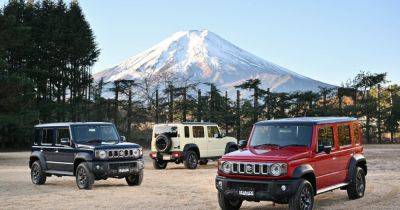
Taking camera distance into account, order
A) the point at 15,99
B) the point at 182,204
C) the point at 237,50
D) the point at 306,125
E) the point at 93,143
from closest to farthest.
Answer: the point at 306,125 < the point at 182,204 < the point at 93,143 < the point at 15,99 < the point at 237,50

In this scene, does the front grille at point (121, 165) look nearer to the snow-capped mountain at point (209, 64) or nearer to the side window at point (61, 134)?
the side window at point (61, 134)

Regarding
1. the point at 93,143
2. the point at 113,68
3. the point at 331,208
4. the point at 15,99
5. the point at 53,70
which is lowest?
the point at 331,208

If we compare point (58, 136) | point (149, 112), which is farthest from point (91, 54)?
point (58, 136)

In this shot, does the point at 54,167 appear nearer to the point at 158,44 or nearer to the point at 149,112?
the point at 149,112

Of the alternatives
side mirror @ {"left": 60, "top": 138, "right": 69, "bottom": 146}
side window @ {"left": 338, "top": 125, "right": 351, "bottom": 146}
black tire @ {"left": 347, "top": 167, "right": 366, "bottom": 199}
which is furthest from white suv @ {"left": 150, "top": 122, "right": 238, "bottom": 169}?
side window @ {"left": 338, "top": 125, "right": 351, "bottom": 146}

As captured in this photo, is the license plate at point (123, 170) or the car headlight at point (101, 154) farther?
the license plate at point (123, 170)

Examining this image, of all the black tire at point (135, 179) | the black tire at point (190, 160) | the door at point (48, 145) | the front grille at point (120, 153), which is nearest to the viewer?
the front grille at point (120, 153)

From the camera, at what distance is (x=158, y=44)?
165750mm

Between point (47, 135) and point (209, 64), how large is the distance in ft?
413

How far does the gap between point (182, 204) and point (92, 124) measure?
18.5ft

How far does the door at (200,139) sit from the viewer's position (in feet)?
79.0

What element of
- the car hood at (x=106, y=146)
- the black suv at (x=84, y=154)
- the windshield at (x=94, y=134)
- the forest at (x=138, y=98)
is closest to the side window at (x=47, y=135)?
the black suv at (x=84, y=154)

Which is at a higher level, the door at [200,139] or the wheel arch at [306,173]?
the door at [200,139]

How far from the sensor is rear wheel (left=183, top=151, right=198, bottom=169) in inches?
926
